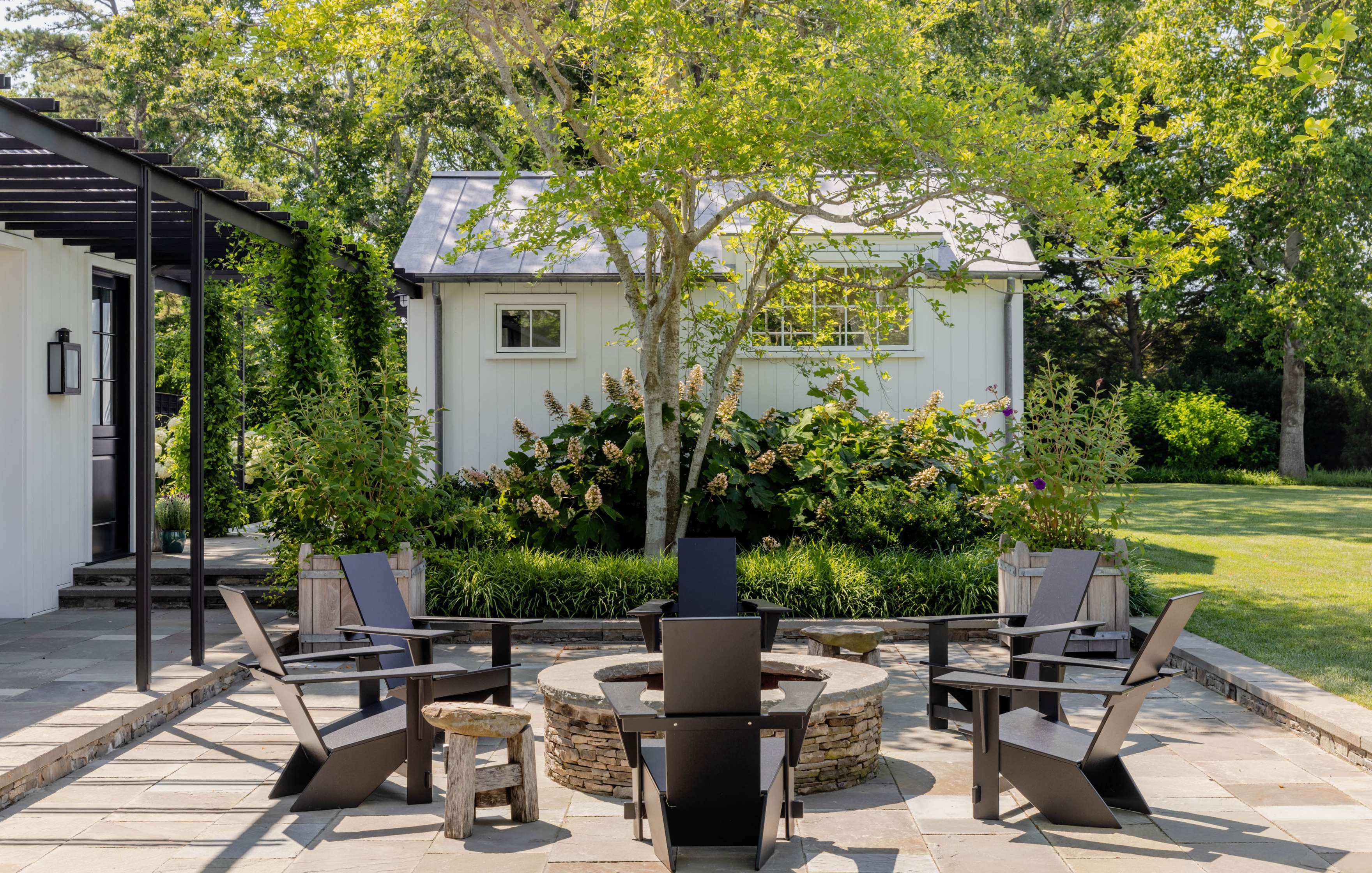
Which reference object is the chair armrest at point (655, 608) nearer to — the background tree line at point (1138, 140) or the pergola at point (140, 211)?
the pergola at point (140, 211)

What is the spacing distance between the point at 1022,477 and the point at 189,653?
5687 mm

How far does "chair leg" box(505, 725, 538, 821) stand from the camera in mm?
4211

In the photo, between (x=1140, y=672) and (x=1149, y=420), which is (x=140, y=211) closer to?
(x=1140, y=672)

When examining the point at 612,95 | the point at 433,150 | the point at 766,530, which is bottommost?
the point at 766,530

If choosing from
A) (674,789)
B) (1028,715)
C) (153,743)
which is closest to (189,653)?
(153,743)

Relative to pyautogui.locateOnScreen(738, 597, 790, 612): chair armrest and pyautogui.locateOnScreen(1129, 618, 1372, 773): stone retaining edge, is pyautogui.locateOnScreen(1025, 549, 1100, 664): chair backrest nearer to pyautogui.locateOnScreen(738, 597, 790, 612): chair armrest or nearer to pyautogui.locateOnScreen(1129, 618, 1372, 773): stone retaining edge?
pyautogui.locateOnScreen(1129, 618, 1372, 773): stone retaining edge

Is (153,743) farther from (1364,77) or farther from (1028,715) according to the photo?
(1364,77)

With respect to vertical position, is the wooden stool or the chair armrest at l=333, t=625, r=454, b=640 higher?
the chair armrest at l=333, t=625, r=454, b=640

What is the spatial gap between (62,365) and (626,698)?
6.48 meters

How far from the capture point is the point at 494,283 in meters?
11.6

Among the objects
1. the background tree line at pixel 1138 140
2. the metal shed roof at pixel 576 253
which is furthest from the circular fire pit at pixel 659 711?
the background tree line at pixel 1138 140

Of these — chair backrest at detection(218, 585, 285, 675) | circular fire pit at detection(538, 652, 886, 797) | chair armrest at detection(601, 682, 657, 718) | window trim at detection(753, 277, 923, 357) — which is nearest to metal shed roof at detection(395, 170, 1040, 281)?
window trim at detection(753, 277, 923, 357)

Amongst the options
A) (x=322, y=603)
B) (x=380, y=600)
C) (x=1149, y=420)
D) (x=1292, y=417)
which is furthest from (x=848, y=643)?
(x=1292, y=417)

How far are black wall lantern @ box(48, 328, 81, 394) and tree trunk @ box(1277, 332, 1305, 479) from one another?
22.5m
